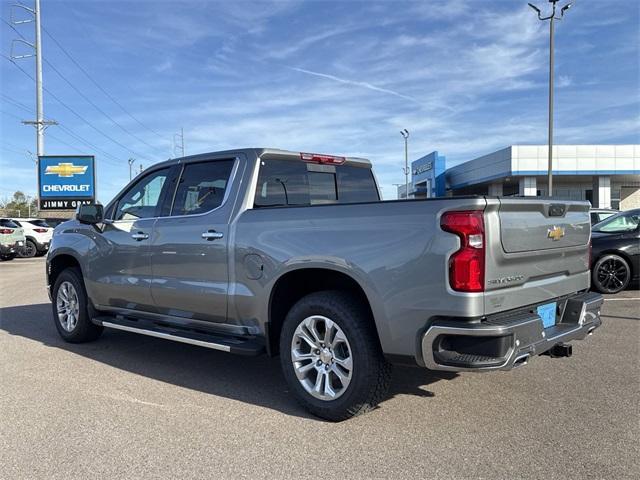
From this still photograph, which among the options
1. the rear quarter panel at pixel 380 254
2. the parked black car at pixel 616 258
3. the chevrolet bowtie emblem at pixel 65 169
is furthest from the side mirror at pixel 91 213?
the chevrolet bowtie emblem at pixel 65 169

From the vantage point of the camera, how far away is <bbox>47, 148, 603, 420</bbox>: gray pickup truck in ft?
11.3

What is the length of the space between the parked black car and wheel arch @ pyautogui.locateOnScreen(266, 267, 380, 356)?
669 cm

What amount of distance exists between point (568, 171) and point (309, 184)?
36.3 meters

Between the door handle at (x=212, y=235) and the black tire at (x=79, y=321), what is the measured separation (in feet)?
7.62

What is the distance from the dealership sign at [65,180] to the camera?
37.4m

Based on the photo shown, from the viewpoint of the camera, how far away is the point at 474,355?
339cm

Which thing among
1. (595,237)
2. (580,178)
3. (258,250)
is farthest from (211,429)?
(580,178)

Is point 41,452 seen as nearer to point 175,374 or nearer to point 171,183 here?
point 175,374

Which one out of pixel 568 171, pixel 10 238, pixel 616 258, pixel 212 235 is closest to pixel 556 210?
pixel 212 235

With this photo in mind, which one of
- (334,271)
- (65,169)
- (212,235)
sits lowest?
(334,271)

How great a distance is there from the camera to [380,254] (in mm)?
3705

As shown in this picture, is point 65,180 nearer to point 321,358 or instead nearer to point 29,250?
point 29,250

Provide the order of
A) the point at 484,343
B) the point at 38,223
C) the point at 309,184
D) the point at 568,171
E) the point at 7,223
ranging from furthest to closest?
the point at 568,171, the point at 38,223, the point at 7,223, the point at 309,184, the point at 484,343

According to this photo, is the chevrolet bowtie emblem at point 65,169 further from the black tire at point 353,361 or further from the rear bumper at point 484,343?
the rear bumper at point 484,343
